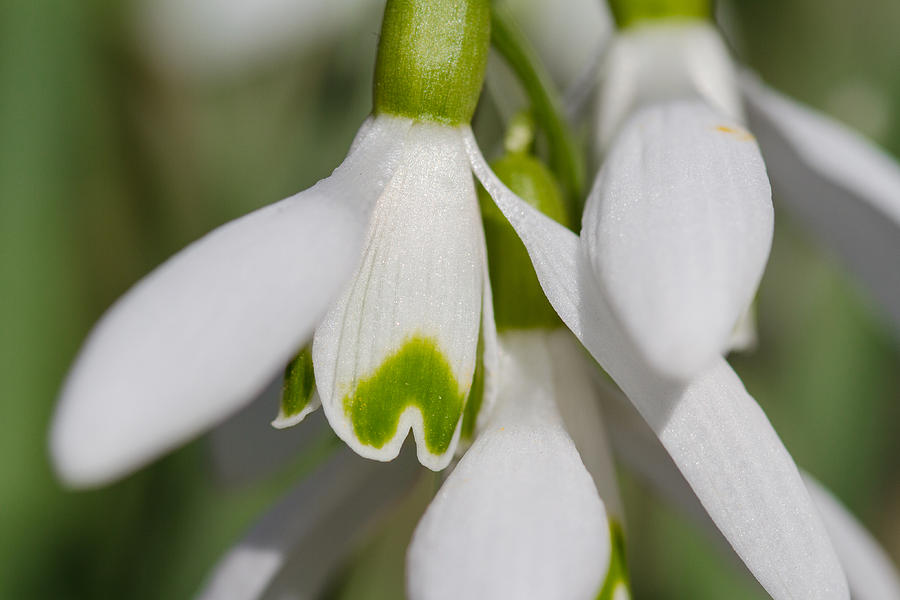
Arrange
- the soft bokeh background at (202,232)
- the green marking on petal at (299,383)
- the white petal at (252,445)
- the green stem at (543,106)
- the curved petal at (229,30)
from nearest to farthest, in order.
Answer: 1. the green marking on petal at (299,383)
2. the green stem at (543,106)
3. the white petal at (252,445)
4. the soft bokeh background at (202,232)
5. the curved petal at (229,30)

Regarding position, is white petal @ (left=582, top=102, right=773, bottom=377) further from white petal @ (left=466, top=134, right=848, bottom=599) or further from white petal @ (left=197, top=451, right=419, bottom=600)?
white petal @ (left=197, top=451, right=419, bottom=600)

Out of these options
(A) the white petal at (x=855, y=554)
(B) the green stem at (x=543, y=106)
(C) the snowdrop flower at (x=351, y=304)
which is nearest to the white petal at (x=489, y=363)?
(C) the snowdrop flower at (x=351, y=304)

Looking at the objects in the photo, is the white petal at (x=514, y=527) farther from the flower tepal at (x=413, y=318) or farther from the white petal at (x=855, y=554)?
the white petal at (x=855, y=554)

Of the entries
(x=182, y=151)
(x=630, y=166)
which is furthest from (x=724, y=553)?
(x=182, y=151)

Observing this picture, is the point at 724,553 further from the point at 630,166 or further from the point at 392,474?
the point at 630,166

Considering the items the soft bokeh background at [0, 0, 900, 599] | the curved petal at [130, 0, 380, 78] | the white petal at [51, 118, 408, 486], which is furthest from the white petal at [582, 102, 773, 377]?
the curved petal at [130, 0, 380, 78]
